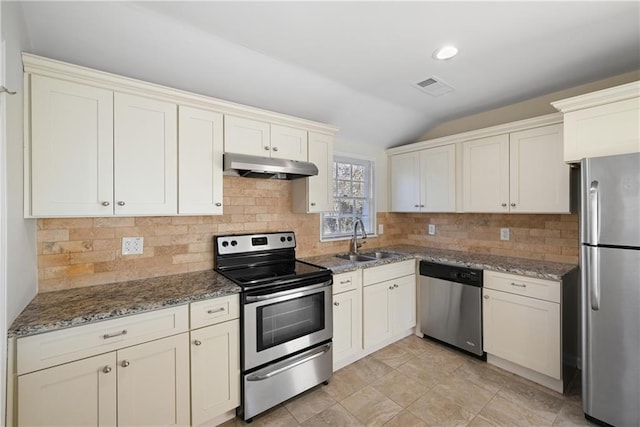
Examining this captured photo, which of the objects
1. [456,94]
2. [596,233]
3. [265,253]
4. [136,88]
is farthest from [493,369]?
[136,88]

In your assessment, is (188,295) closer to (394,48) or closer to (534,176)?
(394,48)

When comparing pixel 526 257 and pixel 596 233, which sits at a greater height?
pixel 596 233

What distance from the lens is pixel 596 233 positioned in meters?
1.78

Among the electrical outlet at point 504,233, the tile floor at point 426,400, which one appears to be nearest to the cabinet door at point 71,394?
the tile floor at point 426,400

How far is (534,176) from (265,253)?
2.53 meters

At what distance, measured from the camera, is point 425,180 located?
132 inches

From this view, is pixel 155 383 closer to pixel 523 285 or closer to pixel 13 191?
pixel 13 191

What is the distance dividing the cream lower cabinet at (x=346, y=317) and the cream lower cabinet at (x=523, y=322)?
1159 mm

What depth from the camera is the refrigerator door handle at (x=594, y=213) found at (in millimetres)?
1773

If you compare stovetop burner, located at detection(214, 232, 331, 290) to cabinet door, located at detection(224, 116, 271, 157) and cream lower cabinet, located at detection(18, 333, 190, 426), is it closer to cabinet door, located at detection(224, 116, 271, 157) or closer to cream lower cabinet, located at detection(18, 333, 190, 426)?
cream lower cabinet, located at detection(18, 333, 190, 426)

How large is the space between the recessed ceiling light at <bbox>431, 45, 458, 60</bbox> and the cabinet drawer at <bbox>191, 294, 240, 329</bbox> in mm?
2159

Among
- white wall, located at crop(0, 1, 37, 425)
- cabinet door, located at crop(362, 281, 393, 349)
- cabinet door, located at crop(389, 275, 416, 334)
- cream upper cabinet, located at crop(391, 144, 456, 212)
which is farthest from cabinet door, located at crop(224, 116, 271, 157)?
cream upper cabinet, located at crop(391, 144, 456, 212)

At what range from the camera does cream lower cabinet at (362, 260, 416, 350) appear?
2680 millimetres

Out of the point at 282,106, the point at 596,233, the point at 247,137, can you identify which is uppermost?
the point at 282,106
